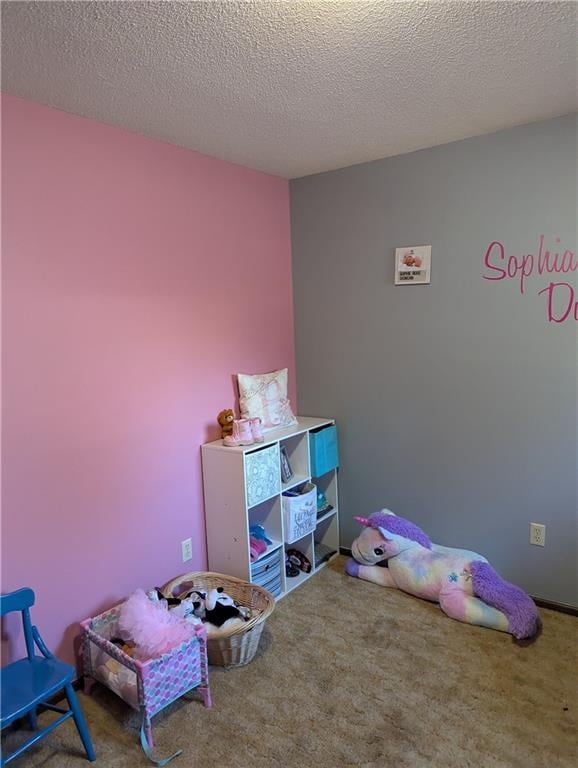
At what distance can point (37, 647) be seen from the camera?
6.33 ft

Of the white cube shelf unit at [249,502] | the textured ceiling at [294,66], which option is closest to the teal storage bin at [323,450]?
the white cube shelf unit at [249,502]

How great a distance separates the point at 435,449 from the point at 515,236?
1162mm

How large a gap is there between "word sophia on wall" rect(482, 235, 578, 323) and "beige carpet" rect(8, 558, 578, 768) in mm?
1470

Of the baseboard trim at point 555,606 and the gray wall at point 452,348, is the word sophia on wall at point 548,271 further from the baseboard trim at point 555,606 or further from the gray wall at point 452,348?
the baseboard trim at point 555,606

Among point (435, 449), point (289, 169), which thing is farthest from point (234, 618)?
point (289, 169)

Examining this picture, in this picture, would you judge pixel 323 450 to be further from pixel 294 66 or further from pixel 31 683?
pixel 294 66

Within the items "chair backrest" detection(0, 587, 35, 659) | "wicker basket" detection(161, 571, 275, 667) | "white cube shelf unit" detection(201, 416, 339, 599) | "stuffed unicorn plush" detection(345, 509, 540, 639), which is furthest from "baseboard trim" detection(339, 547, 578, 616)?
"chair backrest" detection(0, 587, 35, 659)

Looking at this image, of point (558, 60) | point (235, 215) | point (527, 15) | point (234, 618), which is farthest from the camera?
point (235, 215)

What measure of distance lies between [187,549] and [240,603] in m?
0.38

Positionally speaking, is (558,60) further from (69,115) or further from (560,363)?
(69,115)

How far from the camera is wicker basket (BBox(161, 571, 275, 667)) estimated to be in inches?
82.4

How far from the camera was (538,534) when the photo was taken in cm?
253

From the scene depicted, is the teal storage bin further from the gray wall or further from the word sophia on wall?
the word sophia on wall

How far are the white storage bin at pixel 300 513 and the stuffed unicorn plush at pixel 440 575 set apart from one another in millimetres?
282
